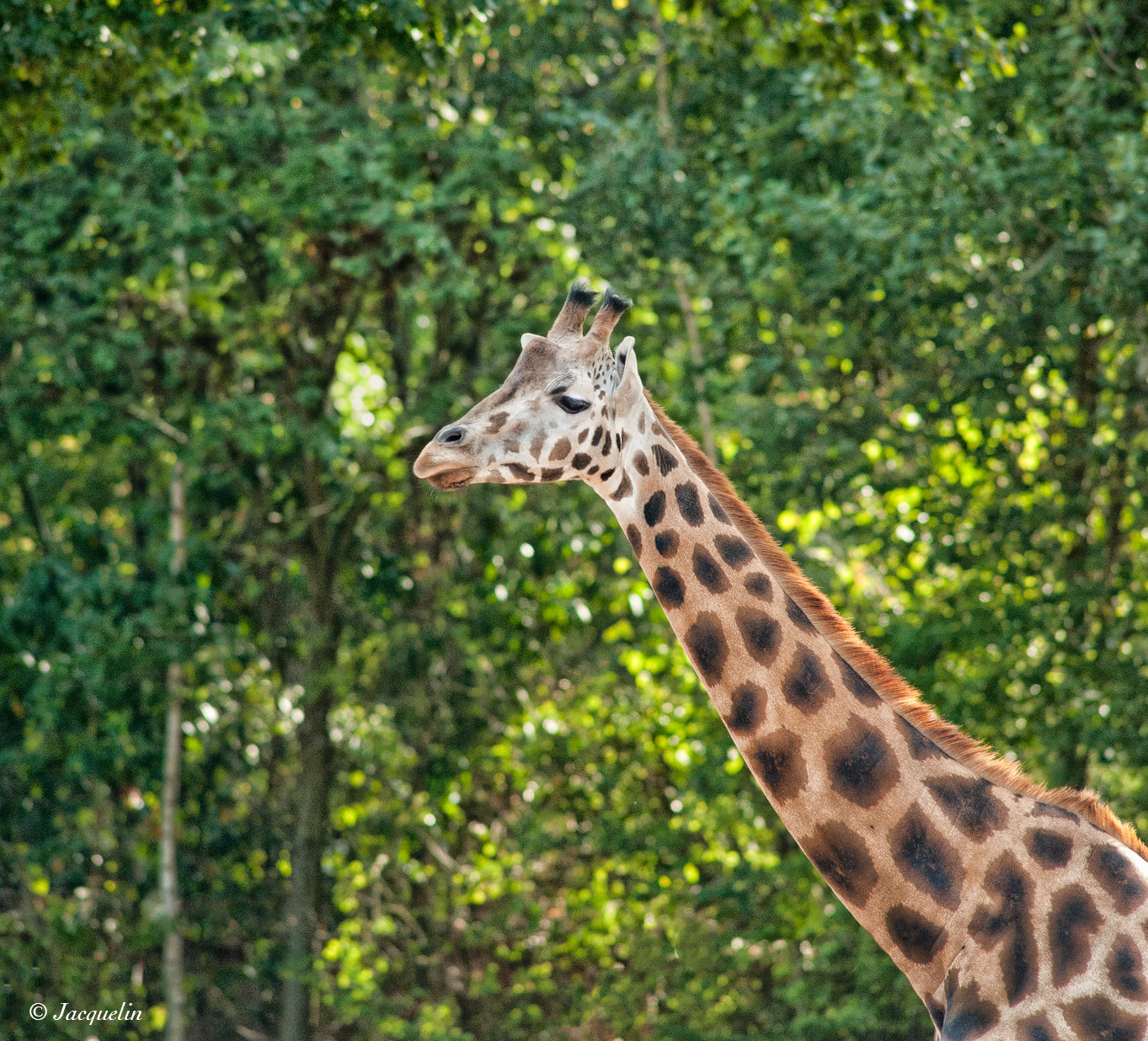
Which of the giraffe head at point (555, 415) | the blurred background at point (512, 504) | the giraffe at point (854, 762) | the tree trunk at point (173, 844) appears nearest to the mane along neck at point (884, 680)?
the giraffe at point (854, 762)

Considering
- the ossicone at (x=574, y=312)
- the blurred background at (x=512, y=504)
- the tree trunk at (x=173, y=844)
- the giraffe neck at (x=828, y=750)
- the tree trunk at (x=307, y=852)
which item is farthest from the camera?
the tree trunk at (x=307, y=852)

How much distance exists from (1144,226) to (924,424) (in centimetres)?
171

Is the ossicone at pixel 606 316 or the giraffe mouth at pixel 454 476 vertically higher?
the ossicone at pixel 606 316

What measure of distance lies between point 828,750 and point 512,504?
5419mm

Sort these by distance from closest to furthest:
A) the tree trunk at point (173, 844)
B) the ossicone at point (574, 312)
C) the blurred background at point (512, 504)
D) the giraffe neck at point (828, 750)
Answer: the giraffe neck at point (828, 750) → the ossicone at point (574, 312) → the blurred background at point (512, 504) → the tree trunk at point (173, 844)

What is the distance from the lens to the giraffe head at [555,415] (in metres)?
2.92

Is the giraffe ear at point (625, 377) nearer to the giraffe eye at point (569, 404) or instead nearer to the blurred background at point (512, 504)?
the giraffe eye at point (569, 404)

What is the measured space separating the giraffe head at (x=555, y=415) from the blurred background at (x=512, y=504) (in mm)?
3574

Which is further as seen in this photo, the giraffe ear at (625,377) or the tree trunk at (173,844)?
the tree trunk at (173,844)

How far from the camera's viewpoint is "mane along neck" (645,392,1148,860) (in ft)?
10.1

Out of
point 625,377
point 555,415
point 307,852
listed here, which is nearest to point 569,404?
point 555,415

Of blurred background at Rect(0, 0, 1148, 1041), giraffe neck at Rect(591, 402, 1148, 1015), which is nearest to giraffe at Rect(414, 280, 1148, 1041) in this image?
giraffe neck at Rect(591, 402, 1148, 1015)

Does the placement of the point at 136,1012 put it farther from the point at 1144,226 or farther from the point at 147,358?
the point at 1144,226

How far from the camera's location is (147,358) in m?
8.10
